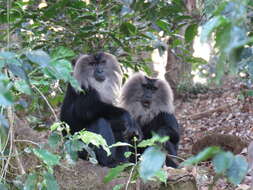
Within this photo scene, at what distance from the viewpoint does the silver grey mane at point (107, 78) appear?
505 centimetres

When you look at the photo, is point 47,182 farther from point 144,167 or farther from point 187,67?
point 187,67

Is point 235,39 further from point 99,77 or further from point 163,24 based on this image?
point 99,77

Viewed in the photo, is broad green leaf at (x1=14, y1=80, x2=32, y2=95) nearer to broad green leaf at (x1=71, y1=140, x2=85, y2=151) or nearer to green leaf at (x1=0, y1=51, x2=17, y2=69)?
green leaf at (x1=0, y1=51, x2=17, y2=69)

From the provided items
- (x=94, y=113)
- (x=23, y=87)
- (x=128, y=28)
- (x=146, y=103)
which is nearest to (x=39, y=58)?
(x=23, y=87)

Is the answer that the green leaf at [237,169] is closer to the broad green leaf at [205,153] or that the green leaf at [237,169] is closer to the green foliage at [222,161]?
the green foliage at [222,161]

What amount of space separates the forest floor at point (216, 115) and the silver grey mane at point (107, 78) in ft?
4.21

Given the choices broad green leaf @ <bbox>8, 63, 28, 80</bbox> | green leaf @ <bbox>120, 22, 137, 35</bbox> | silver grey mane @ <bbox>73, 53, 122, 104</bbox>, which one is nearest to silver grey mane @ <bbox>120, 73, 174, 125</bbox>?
silver grey mane @ <bbox>73, 53, 122, 104</bbox>

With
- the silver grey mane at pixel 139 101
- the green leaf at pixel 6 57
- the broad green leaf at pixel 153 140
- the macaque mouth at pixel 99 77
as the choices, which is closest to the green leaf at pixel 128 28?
the macaque mouth at pixel 99 77

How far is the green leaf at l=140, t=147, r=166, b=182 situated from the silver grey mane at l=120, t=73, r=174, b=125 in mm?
3806

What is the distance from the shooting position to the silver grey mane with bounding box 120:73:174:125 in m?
5.54

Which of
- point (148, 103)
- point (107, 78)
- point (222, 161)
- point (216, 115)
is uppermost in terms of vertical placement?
point (222, 161)

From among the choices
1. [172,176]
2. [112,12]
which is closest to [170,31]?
[112,12]

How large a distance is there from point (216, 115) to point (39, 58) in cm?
623

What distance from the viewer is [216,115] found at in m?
8.01
